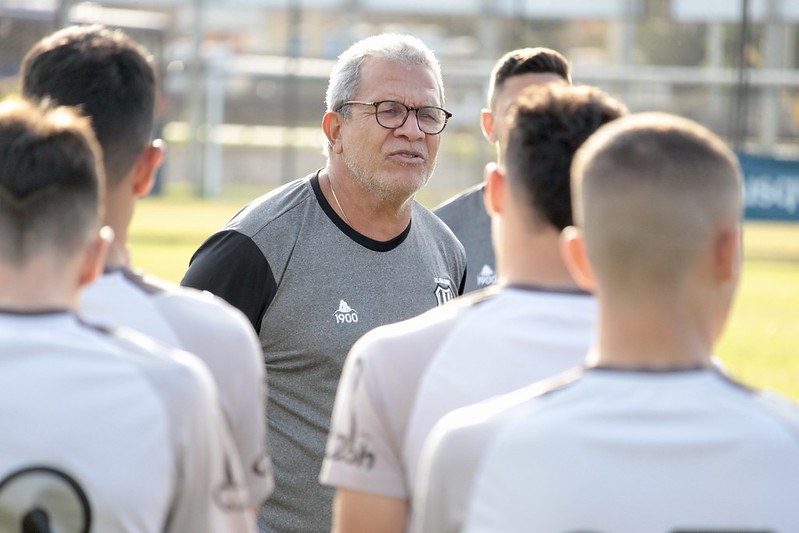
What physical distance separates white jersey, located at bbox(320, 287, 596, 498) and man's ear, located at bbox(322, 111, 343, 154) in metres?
2.25

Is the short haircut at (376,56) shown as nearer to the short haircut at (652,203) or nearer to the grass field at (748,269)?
the short haircut at (652,203)

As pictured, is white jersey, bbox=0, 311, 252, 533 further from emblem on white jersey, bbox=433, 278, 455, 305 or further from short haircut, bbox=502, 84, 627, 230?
emblem on white jersey, bbox=433, 278, 455, 305

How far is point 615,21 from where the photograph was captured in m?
27.7

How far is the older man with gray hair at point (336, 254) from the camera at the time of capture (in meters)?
4.44

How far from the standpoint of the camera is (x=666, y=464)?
2061 millimetres

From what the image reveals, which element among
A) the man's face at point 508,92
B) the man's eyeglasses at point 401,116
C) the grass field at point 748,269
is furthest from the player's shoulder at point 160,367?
the grass field at point 748,269

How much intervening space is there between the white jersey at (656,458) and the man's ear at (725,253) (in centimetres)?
18

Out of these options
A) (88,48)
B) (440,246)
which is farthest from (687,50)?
(88,48)

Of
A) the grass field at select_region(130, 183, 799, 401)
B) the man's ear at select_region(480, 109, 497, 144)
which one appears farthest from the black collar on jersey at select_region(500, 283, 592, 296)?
the grass field at select_region(130, 183, 799, 401)

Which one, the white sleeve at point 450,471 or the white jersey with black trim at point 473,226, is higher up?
the white sleeve at point 450,471

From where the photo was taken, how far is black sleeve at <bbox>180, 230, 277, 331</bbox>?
4.39 m

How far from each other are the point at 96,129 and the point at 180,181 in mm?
27828

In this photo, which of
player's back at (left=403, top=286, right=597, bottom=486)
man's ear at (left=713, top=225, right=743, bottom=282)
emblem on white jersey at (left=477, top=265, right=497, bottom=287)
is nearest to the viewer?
man's ear at (left=713, top=225, right=743, bottom=282)

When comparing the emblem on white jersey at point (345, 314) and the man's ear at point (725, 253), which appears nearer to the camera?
the man's ear at point (725, 253)
